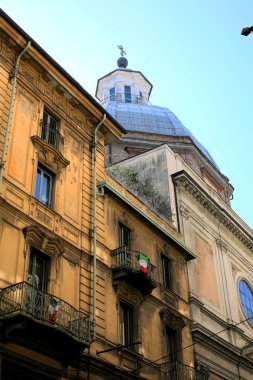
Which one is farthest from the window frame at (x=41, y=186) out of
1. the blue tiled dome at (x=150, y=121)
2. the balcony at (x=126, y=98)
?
the balcony at (x=126, y=98)

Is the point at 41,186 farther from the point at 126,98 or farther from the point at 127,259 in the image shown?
the point at 126,98

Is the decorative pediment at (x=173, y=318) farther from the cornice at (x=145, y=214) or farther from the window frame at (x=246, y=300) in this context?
the window frame at (x=246, y=300)

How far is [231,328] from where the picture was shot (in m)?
23.7

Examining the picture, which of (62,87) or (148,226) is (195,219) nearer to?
(148,226)

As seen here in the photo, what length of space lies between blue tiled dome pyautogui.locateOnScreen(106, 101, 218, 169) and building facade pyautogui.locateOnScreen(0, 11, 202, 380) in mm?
21116

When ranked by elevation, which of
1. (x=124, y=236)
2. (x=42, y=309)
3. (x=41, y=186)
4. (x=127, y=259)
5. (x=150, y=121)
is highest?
(x=150, y=121)

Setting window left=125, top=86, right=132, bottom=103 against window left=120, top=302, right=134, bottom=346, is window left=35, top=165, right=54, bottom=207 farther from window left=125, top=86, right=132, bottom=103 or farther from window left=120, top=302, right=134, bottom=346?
A: window left=125, top=86, right=132, bottom=103

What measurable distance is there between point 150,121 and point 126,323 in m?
27.4

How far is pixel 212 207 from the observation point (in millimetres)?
26422

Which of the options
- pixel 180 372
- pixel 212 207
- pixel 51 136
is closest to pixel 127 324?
pixel 180 372

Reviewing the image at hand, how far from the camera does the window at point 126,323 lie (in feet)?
55.0

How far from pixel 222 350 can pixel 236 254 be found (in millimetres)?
6727

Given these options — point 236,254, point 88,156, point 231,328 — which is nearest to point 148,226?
point 88,156

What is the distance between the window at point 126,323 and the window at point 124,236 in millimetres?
2156
